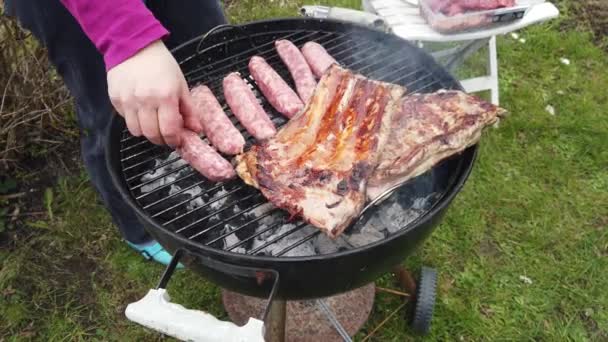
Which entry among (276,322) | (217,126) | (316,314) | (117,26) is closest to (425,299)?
(316,314)

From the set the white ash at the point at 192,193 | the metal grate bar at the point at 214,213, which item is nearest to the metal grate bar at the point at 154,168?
the white ash at the point at 192,193

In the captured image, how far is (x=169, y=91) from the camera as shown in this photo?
1.68m

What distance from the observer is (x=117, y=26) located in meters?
1.73

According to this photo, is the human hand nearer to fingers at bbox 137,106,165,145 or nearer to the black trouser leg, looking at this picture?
fingers at bbox 137,106,165,145

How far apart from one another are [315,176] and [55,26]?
4.73 ft

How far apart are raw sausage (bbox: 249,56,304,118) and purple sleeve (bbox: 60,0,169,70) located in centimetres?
72

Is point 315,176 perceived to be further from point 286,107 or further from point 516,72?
point 516,72

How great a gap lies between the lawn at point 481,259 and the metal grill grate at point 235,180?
134 centimetres

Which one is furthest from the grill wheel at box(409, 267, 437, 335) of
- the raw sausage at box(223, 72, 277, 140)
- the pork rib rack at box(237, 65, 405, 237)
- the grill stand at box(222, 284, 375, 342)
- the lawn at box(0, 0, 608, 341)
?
the raw sausage at box(223, 72, 277, 140)

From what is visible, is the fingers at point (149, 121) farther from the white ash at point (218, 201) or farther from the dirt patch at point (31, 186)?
the dirt patch at point (31, 186)

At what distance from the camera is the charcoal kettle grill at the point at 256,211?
1683 millimetres

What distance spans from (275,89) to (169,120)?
75cm

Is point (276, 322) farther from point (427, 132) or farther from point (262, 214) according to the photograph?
point (427, 132)

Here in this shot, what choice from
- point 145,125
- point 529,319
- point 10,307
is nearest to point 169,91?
point 145,125
